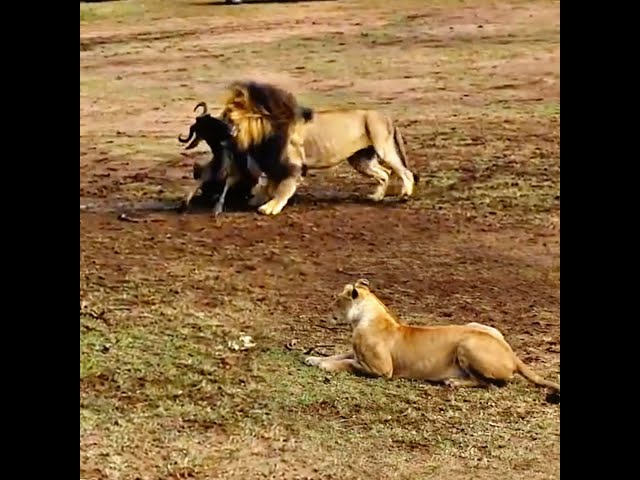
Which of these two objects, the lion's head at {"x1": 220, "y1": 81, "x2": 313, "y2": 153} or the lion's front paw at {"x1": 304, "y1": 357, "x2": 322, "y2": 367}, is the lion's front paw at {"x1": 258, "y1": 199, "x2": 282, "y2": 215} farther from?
the lion's front paw at {"x1": 304, "y1": 357, "x2": 322, "y2": 367}

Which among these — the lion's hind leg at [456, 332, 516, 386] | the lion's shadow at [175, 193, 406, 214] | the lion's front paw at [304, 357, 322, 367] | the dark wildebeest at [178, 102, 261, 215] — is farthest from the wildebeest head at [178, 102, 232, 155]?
the lion's hind leg at [456, 332, 516, 386]

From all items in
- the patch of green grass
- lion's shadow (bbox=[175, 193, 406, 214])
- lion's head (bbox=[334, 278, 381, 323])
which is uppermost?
lion's head (bbox=[334, 278, 381, 323])

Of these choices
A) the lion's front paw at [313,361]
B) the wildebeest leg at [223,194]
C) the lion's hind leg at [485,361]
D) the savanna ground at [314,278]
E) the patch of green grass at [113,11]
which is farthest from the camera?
the patch of green grass at [113,11]

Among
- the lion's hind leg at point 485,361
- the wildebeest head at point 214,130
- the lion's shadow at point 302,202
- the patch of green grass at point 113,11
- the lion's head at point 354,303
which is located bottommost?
the patch of green grass at point 113,11

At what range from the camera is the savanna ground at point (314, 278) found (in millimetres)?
4262

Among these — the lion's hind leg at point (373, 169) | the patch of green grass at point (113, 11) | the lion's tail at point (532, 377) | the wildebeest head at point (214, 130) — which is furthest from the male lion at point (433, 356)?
the patch of green grass at point (113, 11)

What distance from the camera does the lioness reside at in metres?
7.64

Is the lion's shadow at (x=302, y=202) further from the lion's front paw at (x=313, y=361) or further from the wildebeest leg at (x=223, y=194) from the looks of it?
the lion's front paw at (x=313, y=361)

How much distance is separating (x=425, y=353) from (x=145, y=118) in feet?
20.8

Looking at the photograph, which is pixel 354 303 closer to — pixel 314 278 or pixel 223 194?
pixel 314 278

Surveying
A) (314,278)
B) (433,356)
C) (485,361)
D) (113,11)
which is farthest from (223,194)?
(113,11)

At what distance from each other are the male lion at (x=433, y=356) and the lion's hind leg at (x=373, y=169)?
300cm
